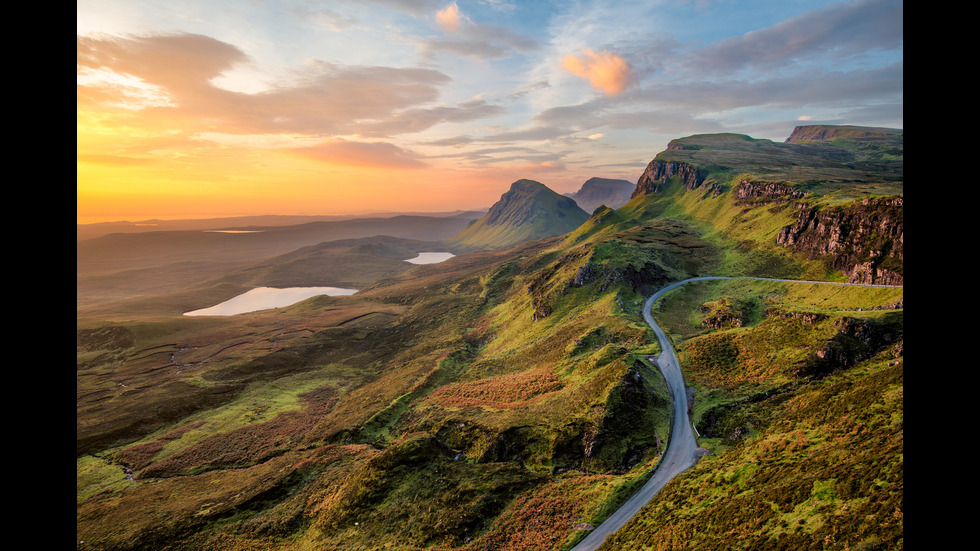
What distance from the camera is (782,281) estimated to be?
83.1 metres

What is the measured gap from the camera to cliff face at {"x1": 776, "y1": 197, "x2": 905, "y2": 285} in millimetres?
71688

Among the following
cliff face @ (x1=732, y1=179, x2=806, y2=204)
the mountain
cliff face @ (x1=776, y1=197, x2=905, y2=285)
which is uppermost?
cliff face @ (x1=732, y1=179, x2=806, y2=204)

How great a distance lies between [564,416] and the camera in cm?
5256

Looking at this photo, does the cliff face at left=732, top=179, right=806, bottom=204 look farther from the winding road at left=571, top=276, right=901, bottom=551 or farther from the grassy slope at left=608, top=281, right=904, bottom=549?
the winding road at left=571, top=276, right=901, bottom=551

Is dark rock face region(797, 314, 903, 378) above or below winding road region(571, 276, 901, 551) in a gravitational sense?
above

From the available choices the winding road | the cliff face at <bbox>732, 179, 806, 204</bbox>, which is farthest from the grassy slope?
the cliff face at <bbox>732, 179, 806, 204</bbox>

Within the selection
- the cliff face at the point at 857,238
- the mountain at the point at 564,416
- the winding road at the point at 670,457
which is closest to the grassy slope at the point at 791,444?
the mountain at the point at 564,416

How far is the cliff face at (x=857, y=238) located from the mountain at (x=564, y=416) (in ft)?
1.53

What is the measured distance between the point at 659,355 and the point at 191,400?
101888 mm

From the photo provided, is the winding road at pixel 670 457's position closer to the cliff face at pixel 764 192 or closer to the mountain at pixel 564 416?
the mountain at pixel 564 416

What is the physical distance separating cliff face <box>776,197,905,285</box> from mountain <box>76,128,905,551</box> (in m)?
0.47

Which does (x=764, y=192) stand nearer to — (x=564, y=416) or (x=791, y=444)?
(x=791, y=444)
